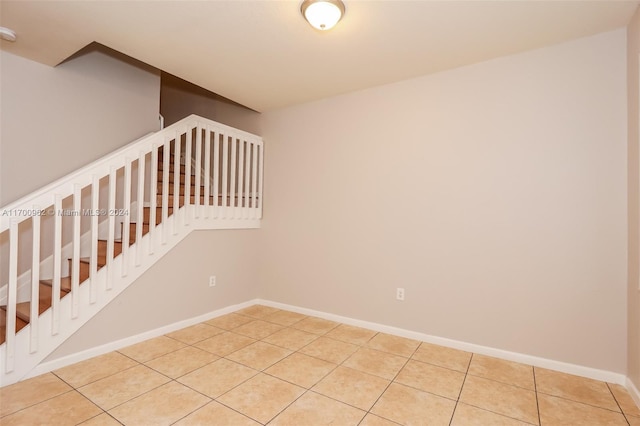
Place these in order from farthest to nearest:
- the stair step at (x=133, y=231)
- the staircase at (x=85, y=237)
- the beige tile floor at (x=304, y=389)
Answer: the stair step at (x=133, y=231) < the staircase at (x=85, y=237) < the beige tile floor at (x=304, y=389)

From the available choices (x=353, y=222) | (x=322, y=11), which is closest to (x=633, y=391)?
(x=353, y=222)

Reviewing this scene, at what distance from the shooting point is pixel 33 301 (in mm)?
2053

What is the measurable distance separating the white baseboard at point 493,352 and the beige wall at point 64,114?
280cm

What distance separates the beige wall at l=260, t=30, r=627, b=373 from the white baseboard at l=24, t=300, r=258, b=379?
3.39 feet

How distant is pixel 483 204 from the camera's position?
262 cm

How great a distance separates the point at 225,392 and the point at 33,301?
1.39m

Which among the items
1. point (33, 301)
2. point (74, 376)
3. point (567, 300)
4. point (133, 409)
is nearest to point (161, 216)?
point (33, 301)

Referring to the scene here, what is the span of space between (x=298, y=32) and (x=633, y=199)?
8.16 feet

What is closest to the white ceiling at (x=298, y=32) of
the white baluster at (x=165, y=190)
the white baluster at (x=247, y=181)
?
the white baluster at (x=165, y=190)

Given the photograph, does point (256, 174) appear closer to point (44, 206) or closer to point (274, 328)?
point (274, 328)

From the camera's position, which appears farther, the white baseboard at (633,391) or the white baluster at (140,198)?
the white baluster at (140,198)

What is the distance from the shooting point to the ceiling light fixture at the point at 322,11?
1832mm

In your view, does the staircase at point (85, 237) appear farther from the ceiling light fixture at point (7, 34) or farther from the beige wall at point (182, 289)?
the ceiling light fixture at point (7, 34)

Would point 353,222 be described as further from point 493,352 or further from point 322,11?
point 322,11
